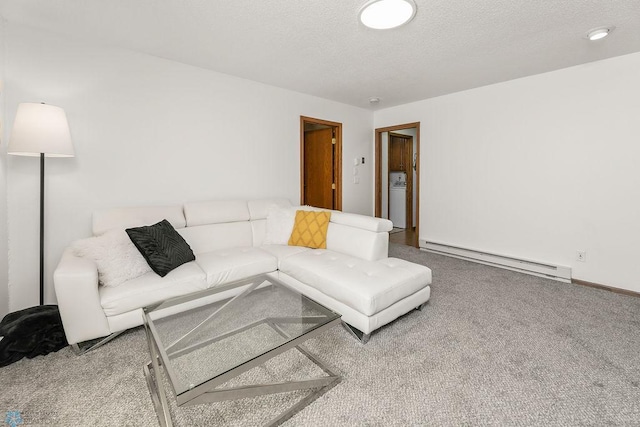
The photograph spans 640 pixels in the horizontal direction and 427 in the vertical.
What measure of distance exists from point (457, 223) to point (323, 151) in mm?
2432

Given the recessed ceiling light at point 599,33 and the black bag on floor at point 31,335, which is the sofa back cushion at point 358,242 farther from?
the recessed ceiling light at point 599,33

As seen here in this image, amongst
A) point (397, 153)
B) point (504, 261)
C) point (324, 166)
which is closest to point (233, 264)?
point (324, 166)

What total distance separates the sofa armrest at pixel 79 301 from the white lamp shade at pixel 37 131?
2.84 feet

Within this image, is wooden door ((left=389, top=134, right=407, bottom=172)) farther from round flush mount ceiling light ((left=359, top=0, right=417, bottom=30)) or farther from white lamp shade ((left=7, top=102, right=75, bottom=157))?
white lamp shade ((left=7, top=102, right=75, bottom=157))

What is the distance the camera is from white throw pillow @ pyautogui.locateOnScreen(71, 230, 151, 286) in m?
2.03

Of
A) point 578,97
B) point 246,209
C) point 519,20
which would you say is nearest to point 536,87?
point 578,97

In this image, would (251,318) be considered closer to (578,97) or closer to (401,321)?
(401,321)

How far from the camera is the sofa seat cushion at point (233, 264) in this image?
2371mm

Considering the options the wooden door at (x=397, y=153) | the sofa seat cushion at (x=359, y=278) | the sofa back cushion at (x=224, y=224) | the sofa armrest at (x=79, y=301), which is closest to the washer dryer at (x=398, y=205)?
the wooden door at (x=397, y=153)

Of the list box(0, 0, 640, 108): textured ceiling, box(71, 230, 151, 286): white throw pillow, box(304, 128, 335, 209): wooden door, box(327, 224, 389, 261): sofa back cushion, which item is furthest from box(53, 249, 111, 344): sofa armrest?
box(304, 128, 335, 209): wooden door

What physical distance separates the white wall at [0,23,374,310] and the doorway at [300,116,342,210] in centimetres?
97

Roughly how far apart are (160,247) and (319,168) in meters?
3.19

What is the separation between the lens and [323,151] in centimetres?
492

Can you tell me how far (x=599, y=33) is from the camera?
231 cm
